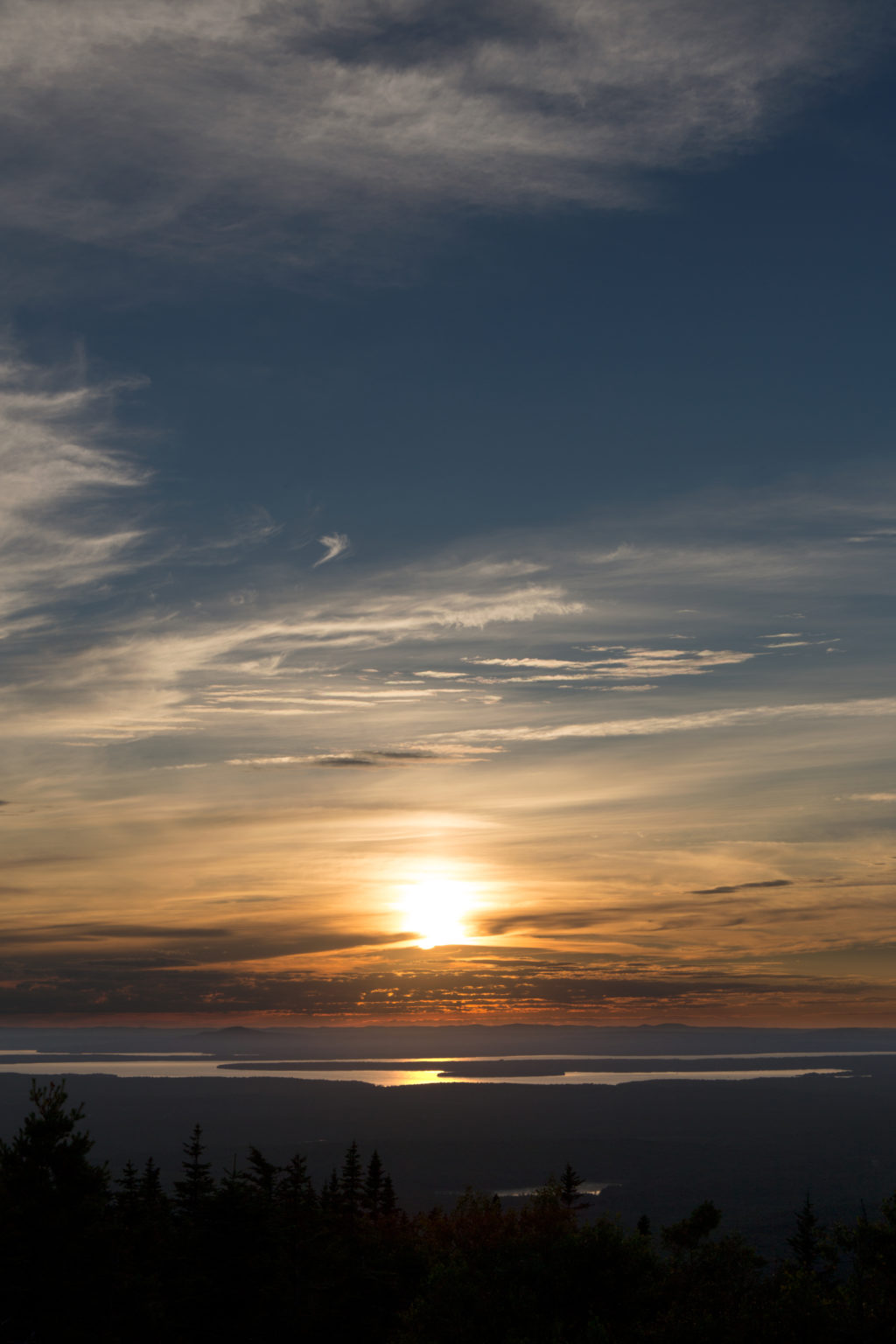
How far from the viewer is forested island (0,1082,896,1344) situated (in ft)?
147

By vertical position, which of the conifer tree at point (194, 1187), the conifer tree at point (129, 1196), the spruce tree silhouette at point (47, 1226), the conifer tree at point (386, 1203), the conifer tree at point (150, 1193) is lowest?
the conifer tree at point (386, 1203)

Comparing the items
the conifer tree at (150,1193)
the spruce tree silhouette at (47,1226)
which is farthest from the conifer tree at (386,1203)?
the spruce tree silhouette at (47,1226)

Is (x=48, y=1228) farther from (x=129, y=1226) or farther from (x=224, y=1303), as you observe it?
(x=129, y=1226)

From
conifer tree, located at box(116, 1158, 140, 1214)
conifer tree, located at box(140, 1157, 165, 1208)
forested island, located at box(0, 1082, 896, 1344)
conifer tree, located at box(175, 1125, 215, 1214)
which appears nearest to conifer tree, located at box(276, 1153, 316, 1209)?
forested island, located at box(0, 1082, 896, 1344)

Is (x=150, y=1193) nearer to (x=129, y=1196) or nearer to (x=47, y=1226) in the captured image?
(x=129, y=1196)

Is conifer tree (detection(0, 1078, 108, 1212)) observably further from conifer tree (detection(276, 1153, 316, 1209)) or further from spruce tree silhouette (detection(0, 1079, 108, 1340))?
conifer tree (detection(276, 1153, 316, 1209))

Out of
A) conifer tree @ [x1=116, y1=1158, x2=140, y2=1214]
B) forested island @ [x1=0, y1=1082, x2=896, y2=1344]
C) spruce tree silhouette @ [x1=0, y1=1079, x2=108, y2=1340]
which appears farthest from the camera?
conifer tree @ [x1=116, y1=1158, x2=140, y2=1214]

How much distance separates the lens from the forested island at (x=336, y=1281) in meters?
44.8

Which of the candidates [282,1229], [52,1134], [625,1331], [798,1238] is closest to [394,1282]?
[282,1229]

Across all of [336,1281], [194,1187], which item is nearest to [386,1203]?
[194,1187]

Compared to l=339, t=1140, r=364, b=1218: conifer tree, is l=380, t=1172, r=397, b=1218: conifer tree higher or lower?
lower

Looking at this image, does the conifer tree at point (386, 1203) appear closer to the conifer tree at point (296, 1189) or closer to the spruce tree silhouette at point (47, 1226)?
the conifer tree at point (296, 1189)

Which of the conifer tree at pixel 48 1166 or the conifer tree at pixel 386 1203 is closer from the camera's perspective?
the conifer tree at pixel 48 1166

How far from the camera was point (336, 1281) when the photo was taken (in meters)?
64.4
